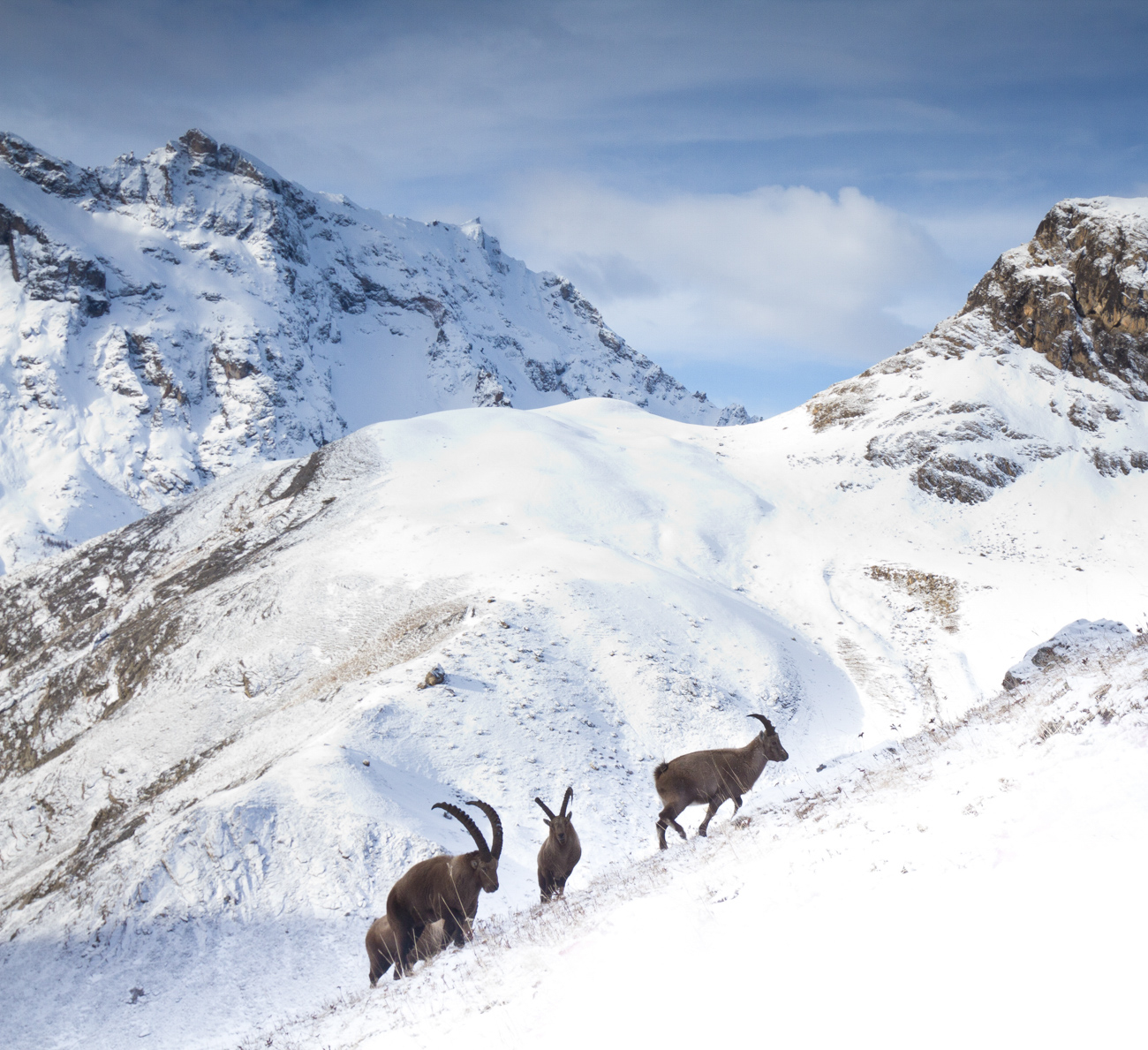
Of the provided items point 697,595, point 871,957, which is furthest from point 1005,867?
point 697,595

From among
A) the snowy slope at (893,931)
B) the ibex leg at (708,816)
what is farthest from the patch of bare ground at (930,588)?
the snowy slope at (893,931)

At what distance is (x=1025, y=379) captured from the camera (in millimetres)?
55875

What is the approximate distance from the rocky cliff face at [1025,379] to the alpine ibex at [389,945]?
4616 centimetres

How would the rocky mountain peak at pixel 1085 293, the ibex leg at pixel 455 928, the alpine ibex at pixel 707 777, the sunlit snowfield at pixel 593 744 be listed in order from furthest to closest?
the rocky mountain peak at pixel 1085 293
the alpine ibex at pixel 707 777
the ibex leg at pixel 455 928
the sunlit snowfield at pixel 593 744

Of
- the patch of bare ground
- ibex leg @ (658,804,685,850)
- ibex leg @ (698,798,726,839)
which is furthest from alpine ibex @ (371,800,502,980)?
the patch of bare ground

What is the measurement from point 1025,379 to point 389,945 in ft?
198

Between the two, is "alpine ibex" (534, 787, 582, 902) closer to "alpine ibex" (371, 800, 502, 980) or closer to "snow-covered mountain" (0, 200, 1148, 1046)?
"snow-covered mountain" (0, 200, 1148, 1046)

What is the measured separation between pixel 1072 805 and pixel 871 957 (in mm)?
2022

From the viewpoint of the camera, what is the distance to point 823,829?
7.70 meters

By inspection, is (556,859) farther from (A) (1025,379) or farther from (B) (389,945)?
(A) (1025,379)

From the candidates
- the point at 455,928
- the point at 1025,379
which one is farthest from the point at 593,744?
the point at 1025,379

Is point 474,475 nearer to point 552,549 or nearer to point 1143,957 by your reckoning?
point 552,549

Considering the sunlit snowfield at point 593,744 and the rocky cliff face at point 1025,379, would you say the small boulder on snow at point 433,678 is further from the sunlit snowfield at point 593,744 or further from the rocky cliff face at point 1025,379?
the rocky cliff face at point 1025,379

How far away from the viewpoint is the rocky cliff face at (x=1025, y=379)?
165 ft
